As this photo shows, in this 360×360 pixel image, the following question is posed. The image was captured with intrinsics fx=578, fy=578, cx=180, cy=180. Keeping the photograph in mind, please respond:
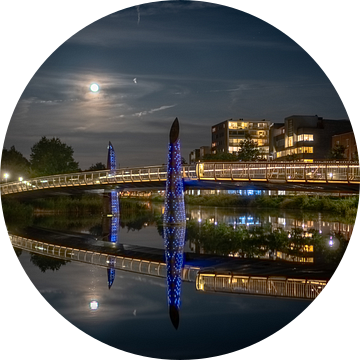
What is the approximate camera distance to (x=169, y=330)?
14.0m

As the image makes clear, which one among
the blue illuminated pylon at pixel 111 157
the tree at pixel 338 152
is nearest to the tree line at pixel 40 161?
the blue illuminated pylon at pixel 111 157

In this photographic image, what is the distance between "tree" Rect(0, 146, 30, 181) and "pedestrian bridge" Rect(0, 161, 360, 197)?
34816 millimetres

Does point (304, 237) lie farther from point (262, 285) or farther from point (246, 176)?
point (262, 285)

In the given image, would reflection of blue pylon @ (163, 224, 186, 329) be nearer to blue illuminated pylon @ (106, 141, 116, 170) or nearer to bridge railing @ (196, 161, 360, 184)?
bridge railing @ (196, 161, 360, 184)

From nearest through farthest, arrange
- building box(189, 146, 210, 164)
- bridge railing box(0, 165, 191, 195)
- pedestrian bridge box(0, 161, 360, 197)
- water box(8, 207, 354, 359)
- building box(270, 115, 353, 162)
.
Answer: water box(8, 207, 354, 359)
pedestrian bridge box(0, 161, 360, 197)
bridge railing box(0, 165, 191, 195)
building box(270, 115, 353, 162)
building box(189, 146, 210, 164)

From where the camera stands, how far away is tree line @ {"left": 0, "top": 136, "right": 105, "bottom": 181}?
3364 inches

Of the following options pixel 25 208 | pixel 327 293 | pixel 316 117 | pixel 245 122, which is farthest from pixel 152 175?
pixel 245 122

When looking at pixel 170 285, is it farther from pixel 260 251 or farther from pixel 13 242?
pixel 13 242

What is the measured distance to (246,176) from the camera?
3394 centimetres

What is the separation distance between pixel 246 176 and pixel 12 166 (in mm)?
59483

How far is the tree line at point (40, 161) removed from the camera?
85438 millimetres

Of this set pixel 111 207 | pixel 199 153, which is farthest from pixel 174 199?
pixel 199 153

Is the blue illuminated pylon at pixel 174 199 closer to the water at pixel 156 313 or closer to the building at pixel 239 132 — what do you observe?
the water at pixel 156 313

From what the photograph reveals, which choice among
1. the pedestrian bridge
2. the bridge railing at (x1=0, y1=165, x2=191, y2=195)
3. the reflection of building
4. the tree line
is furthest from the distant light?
the tree line
